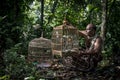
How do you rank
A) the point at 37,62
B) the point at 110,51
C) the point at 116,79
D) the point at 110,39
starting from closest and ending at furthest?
the point at 116,79
the point at 37,62
the point at 110,51
the point at 110,39

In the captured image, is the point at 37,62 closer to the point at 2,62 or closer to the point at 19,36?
the point at 2,62

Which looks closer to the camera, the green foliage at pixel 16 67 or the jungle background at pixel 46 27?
the green foliage at pixel 16 67

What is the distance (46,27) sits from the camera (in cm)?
973

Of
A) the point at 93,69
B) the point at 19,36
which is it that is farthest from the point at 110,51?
the point at 19,36

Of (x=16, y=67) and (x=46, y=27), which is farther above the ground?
(x=46, y=27)

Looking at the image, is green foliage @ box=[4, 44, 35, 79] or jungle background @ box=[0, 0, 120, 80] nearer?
green foliage @ box=[4, 44, 35, 79]

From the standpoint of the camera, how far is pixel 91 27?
5.77 metres

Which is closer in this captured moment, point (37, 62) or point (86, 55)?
point (86, 55)

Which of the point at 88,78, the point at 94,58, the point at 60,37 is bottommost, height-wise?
the point at 88,78

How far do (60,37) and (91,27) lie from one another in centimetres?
78

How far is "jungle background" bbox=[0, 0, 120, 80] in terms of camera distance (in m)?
5.91

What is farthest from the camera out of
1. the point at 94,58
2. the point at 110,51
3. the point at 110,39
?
the point at 110,39

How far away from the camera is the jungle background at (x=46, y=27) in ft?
19.4

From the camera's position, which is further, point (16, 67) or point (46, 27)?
point (46, 27)
